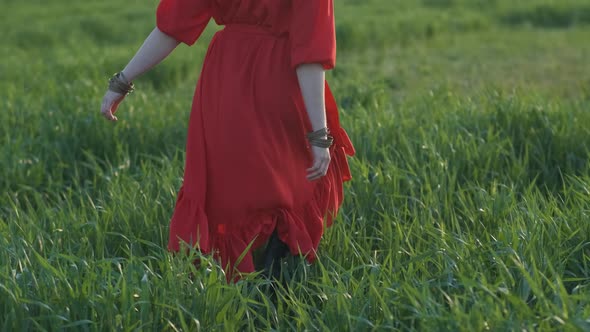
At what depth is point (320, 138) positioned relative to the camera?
96.9 inches

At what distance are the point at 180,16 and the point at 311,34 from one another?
0.43 metres

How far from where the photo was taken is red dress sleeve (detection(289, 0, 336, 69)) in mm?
2391

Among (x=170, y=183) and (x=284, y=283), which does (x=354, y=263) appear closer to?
(x=284, y=283)

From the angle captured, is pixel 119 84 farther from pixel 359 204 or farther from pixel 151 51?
pixel 359 204

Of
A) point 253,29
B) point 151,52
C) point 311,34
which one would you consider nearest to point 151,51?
point 151,52

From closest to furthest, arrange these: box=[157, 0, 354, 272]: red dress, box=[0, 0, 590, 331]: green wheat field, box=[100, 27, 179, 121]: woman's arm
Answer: box=[0, 0, 590, 331]: green wheat field
box=[157, 0, 354, 272]: red dress
box=[100, 27, 179, 121]: woman's arm

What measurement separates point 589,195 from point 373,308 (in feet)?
3.47

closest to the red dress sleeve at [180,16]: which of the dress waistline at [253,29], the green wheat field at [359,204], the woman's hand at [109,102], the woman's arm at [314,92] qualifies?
the dress waistline at [253,29]

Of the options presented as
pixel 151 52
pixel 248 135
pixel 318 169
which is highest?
pixel 151 52

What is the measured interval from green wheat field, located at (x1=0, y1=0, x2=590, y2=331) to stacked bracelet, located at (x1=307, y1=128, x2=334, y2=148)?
35 centimetres

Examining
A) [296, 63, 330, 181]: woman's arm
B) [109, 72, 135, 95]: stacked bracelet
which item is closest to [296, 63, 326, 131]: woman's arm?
[296, 63, 330, 181]: woman's arm

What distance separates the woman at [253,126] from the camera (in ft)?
8.07

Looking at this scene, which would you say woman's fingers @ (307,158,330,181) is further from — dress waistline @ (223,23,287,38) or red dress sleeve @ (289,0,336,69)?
dress waistline @ (223,23,287,38)

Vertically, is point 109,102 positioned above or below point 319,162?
above
